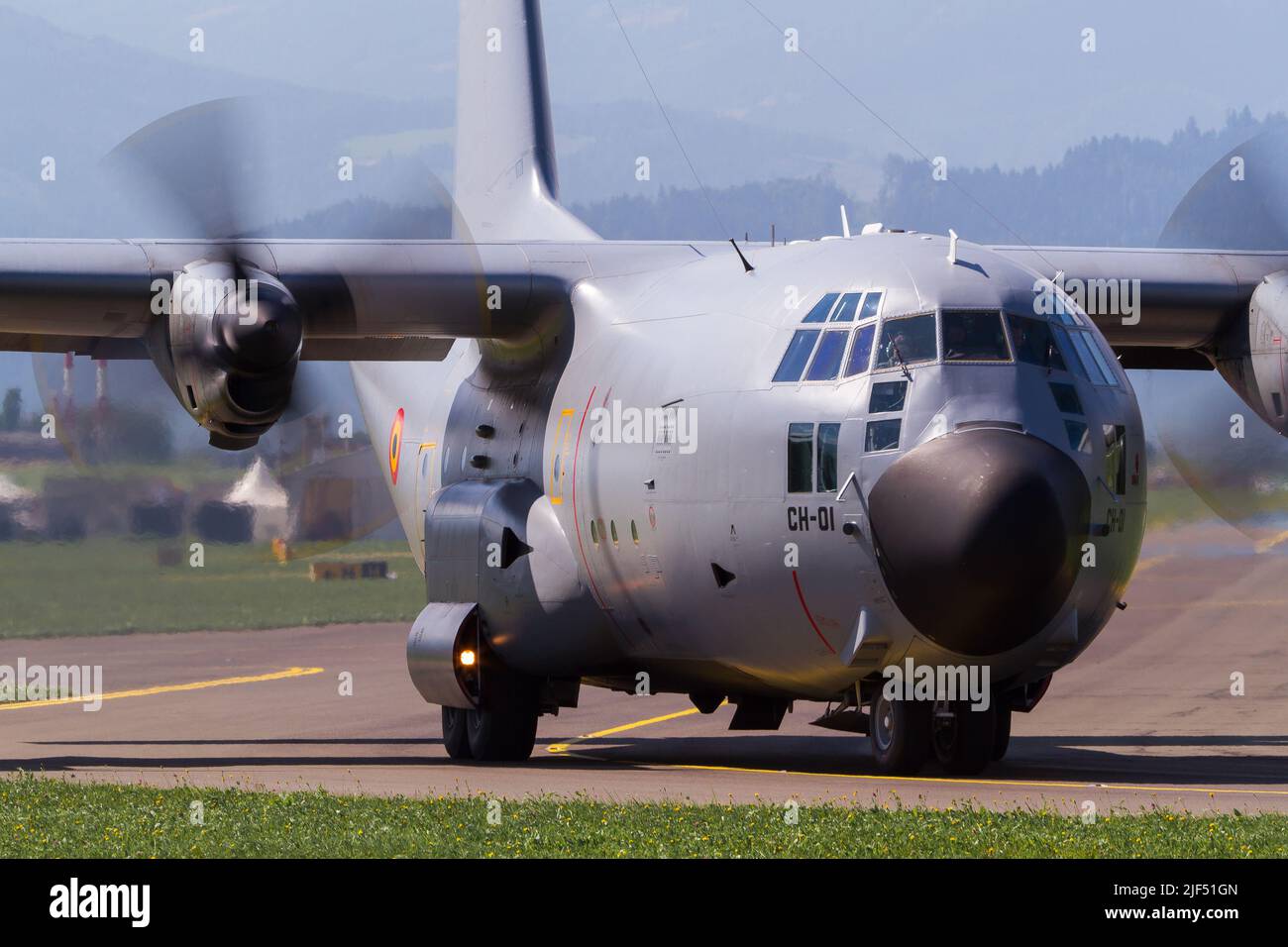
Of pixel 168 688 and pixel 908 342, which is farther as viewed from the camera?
pixel 168 688

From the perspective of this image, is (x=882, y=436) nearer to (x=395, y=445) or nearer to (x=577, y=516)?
(x=577, y=516)

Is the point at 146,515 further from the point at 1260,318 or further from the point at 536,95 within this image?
the point at 1260,318

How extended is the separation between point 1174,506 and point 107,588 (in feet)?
61.3

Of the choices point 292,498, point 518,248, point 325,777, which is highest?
point 518,248

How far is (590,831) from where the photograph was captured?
11688mm

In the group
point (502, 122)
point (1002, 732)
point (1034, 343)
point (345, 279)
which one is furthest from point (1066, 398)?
point (502, 122)

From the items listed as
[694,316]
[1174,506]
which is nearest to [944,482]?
[694,316]

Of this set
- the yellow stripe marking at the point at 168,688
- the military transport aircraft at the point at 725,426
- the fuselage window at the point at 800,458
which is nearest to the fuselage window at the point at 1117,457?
the military transport aircraft at the point at 725,426

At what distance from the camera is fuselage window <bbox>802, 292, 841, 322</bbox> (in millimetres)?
14719

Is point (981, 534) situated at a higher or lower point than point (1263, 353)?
lower

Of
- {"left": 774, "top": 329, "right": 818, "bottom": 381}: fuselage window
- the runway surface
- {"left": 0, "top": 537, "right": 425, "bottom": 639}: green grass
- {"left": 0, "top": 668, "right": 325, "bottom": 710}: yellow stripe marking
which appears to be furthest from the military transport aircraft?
{"left": 0, "top": 537, "right": 425, "bottom": 639}: green grass

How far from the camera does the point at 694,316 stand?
1616cm

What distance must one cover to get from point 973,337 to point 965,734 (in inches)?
119

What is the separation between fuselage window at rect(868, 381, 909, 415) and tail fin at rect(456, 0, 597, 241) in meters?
8.62
